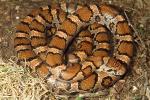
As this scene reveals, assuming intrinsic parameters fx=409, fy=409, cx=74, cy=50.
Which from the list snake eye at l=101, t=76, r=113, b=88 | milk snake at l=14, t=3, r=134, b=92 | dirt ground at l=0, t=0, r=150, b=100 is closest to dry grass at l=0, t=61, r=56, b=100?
milk snake at l=14, t=3, r=134, b=92

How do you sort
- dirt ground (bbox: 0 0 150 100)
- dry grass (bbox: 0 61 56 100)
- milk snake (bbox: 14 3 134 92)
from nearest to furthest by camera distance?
dry grass (bbox: 0 61 56 100) → milk snake (bbox: 14 3 134 92) → dirt ground (bbox: 0 0 150 100)

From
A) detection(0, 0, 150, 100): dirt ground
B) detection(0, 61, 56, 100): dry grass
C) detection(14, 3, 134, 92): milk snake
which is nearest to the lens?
detection(0, 61, 56, 100): dry grass

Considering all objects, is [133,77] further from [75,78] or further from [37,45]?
[37,45]

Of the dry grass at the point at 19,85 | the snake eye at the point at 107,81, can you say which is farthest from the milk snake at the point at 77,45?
the dry grass at the point at 19,85

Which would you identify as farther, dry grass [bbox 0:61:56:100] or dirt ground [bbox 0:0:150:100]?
dirt ground [bbox 0:0:150:100]

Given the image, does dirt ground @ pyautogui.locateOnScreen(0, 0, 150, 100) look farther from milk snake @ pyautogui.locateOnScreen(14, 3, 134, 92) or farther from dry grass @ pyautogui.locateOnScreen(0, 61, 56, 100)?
dry grass @ pyautogui.locateOnScreen(0, 61, 56, 100)

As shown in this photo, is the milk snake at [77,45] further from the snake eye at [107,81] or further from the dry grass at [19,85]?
the dry grass at [19,85]
